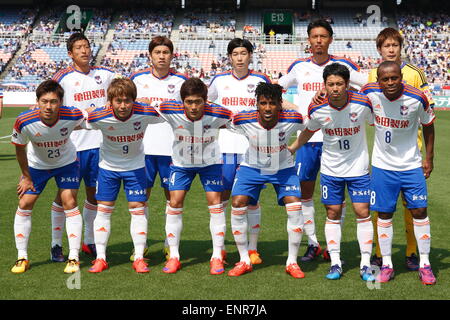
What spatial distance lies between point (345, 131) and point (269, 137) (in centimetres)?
78

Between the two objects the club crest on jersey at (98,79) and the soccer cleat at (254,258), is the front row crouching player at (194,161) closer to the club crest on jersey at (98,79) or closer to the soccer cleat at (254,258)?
the soccer cleat at (254,258)

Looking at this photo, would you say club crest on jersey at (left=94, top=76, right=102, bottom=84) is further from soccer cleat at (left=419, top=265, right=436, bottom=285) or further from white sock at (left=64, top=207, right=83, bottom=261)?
soccer cleat at (left=419, top=265, right=436, bottom=285)

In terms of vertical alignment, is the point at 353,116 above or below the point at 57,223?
above

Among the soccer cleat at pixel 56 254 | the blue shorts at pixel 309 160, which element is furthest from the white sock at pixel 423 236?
the soccer cleat at pixel 56 254

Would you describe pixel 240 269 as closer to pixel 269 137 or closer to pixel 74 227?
pixel 269 137

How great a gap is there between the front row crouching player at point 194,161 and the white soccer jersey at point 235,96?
428 mm

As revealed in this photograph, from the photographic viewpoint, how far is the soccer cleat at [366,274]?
17.8 feet

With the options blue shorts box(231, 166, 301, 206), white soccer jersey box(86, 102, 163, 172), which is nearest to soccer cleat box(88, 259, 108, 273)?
white soccer jersey box(86, 102, 163, 172)

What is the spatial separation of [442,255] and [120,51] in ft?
137

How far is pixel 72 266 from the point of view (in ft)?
18.8

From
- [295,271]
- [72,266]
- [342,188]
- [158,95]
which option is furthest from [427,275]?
[72,266]

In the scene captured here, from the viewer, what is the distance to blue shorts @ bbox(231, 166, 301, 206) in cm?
572

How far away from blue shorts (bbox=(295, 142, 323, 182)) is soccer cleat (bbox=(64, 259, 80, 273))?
2.70 meters

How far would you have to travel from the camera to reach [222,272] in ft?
18.8
